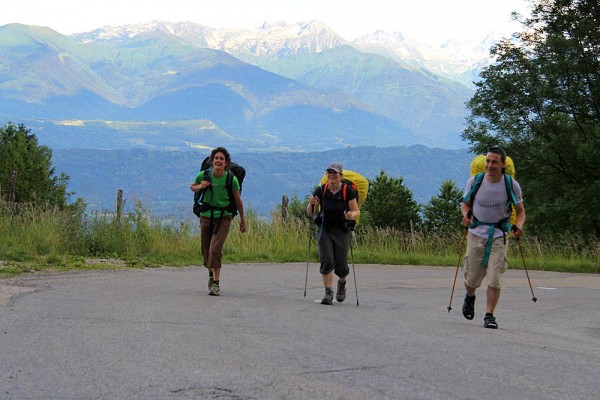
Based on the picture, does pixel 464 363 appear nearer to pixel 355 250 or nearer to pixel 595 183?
pixel 355 250

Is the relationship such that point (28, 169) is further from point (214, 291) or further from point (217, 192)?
point (214, 291)

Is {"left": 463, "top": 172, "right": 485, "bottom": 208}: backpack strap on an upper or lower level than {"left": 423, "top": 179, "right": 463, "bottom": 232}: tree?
lower

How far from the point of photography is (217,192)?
39.8 ft

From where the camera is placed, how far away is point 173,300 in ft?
36.1

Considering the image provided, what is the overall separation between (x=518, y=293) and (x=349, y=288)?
102 inches

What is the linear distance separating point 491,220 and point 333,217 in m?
2.41

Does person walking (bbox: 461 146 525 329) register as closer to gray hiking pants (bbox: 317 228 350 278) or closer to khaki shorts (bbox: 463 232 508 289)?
khaki shorts (bbox: 463 232 508 289)

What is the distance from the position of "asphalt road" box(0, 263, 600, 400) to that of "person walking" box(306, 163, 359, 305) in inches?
20.3

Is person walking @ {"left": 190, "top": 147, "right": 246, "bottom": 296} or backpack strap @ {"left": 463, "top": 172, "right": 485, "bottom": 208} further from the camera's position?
person walking @ {"left": 190, "top": 147, "right": 246, "bottom": 296}

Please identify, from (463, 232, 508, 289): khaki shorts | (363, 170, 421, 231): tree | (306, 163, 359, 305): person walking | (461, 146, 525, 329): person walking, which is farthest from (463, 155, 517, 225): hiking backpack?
Result: (363, 170, 421, 231): tree

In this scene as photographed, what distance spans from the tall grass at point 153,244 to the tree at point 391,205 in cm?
4268

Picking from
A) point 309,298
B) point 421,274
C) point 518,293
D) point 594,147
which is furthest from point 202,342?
point 594,147

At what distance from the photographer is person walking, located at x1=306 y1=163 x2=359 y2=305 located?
1145 centimetres

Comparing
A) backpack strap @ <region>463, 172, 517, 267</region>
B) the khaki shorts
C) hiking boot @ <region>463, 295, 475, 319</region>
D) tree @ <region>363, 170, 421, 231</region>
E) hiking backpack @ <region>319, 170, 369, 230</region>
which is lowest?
hiking boot @ <region>463, 295, 475, 319</region>
